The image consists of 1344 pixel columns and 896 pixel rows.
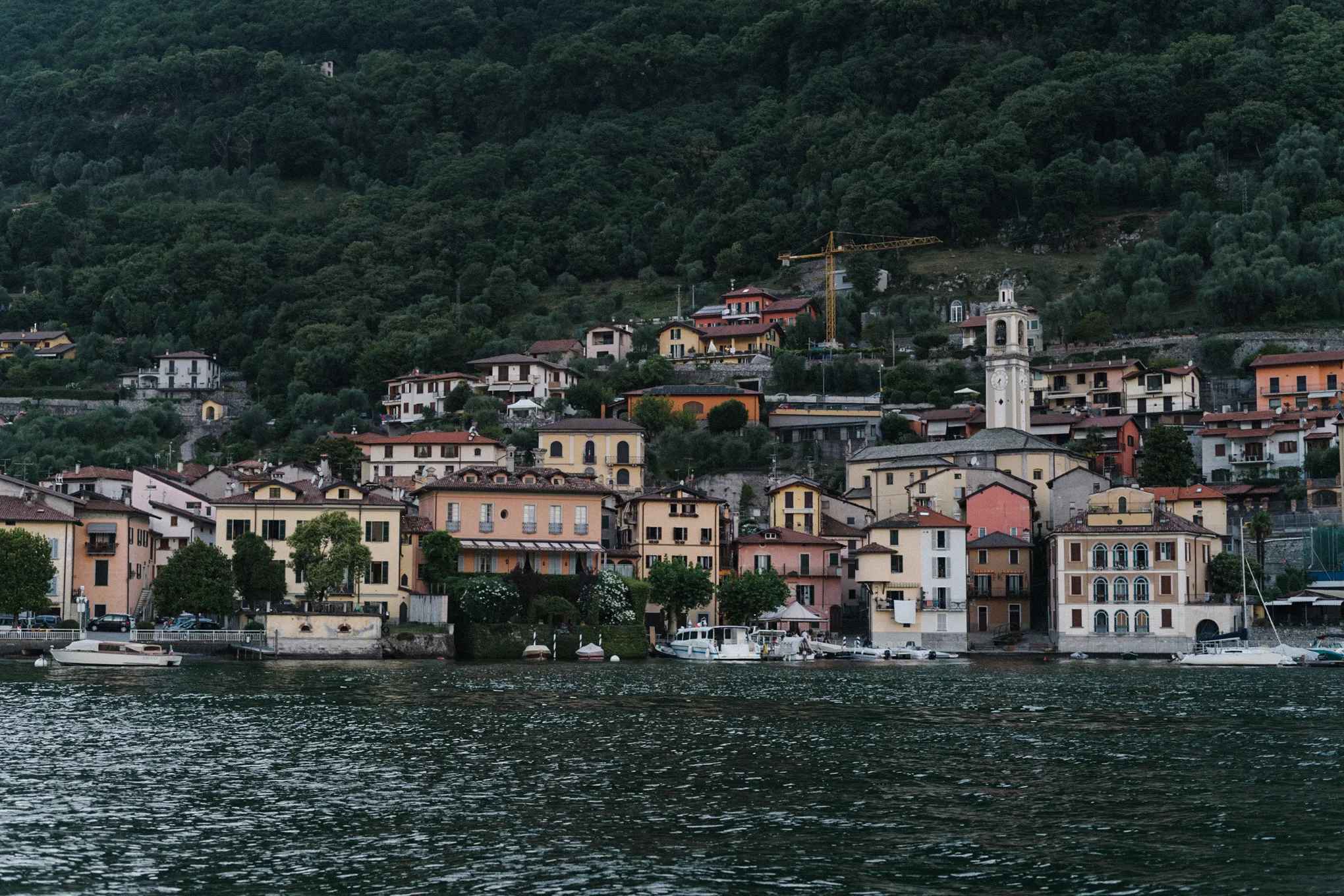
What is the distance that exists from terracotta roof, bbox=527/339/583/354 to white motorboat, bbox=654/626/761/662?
171 feet

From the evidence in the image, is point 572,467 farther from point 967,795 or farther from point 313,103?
point 313,103

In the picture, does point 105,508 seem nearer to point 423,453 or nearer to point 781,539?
point 423,453

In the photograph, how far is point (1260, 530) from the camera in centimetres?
8169

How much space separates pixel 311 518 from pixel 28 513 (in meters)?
11.5

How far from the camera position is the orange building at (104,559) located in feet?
231

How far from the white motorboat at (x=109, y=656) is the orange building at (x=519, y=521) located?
58.4 ft

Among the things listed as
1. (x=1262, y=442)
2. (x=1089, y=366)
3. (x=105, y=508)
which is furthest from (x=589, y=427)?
(x=1262, y=442)

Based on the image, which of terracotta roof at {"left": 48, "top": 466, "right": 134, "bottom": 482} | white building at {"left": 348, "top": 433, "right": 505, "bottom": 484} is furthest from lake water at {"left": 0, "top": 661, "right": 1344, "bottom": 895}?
white building at {"left": 348, "top": 433, "right": 505, "bottom": 484}

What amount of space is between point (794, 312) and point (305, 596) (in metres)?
66.6

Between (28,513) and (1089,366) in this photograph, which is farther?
(1089,366)

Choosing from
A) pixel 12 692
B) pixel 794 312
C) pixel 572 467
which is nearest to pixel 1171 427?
pixel 572 467

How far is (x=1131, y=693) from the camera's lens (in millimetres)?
52719

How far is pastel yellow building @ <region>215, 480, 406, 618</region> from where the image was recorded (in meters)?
72.5

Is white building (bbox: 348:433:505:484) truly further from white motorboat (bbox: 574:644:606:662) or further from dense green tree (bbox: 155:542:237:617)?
dense green tree (bbox: 155:542:237:617)
